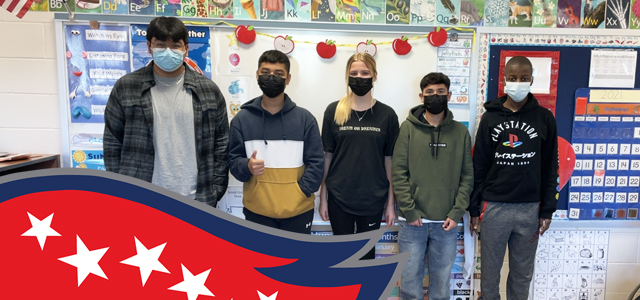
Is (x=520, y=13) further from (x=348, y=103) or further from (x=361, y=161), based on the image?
(x=361, y=161)

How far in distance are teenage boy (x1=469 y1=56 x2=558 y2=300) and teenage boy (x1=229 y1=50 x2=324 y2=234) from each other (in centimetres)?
103

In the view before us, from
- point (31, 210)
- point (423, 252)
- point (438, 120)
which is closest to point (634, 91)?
point (438, 120)

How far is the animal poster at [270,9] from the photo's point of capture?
2.24 metres

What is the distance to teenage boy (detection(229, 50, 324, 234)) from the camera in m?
1.86

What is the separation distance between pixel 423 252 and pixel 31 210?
1949 mm

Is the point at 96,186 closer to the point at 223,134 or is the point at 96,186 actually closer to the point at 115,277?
the point at 115,277

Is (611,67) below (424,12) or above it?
below

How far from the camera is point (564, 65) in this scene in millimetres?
2365

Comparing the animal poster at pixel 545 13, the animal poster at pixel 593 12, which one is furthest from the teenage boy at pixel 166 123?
the animal poster at pixel 593 12

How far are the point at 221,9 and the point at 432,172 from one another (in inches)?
65.0

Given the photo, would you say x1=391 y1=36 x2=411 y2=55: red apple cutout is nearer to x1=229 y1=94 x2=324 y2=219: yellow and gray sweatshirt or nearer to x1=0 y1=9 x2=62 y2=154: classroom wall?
x1=229 y1=94 x2=324 y2=219: yellow and gray sweatshirt

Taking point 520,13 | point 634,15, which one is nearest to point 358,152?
point 520,13

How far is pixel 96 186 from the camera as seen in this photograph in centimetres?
109

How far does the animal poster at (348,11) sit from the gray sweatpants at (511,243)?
4.71 ft
